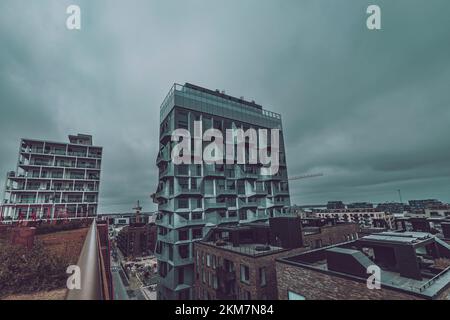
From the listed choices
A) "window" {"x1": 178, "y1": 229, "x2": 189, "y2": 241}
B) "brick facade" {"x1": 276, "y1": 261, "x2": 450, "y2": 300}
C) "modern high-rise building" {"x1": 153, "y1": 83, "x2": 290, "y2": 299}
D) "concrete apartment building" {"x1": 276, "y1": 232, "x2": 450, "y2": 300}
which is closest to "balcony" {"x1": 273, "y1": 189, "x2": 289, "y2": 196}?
"modern high-rise building" {"x1": 153, "y1": 83, "x2": 290, "y2": 299}

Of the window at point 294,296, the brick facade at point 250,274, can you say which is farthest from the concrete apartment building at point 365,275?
the brick facade at point 250,274

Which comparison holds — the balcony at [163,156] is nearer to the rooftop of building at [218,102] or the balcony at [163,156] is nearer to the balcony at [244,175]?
the rooftop of building at [218,102]

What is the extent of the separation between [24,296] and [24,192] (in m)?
46.2

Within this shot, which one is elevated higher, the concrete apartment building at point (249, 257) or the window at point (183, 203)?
the window at point (183, 203)

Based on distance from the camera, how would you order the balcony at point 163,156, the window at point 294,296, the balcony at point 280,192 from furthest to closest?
the balcony at point 280,192, the balcony at point 163,156, the window at point 294,296

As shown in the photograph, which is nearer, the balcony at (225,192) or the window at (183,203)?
the window at (183,203)

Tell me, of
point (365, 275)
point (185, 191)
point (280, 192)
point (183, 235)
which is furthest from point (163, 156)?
point (365, 275)

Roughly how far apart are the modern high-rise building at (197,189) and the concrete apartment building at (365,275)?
19041mm

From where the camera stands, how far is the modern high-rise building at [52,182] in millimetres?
35438

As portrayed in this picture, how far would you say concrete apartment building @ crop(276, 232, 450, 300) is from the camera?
9.90 m

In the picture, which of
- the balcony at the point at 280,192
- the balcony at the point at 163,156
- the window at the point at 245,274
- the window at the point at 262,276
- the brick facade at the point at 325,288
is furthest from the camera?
the balcony at the point at 280,192

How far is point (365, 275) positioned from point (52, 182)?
5195cm

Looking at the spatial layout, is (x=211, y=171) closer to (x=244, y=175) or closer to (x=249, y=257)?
(x=244, y=175)
